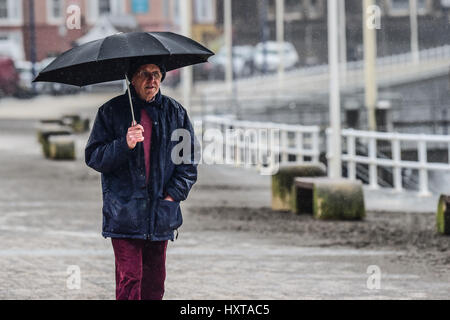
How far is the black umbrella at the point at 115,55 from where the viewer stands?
7.14 m

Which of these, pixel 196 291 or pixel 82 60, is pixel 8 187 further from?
pixel 82 60

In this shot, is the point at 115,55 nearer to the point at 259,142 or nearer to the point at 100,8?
the point at 259,142

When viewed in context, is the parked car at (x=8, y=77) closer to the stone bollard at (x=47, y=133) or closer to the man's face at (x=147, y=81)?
the stone bollard at (x=47, y=133)

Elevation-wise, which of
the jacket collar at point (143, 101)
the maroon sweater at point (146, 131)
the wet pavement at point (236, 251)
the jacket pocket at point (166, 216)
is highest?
the jacket collar at point (143, 101)

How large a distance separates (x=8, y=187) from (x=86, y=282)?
1009cm

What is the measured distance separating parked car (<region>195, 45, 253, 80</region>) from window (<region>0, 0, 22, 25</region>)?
12100 mm

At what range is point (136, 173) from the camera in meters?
7.08

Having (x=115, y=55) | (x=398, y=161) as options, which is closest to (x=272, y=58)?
(x=398, y=161)

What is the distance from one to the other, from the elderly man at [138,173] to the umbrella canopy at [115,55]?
0.32 ft

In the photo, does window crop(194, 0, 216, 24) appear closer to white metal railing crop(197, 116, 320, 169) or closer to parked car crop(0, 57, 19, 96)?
parked car crop(0, 57, 19, 96)

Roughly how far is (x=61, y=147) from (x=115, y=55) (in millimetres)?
19740

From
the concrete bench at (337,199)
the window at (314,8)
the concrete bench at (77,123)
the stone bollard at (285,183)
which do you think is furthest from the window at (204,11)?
the concrete bench at (337,199)
